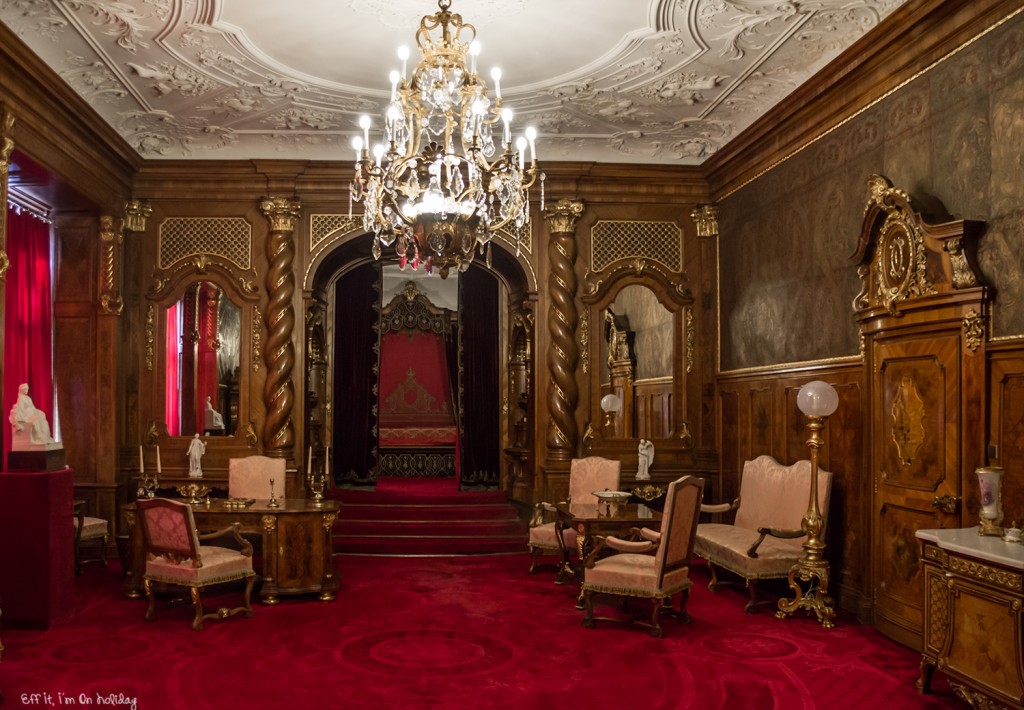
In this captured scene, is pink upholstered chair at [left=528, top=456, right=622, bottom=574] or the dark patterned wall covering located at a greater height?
the dark patterned wall covering

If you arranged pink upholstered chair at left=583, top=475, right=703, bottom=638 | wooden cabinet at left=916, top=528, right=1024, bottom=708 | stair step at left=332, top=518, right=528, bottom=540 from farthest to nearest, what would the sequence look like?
stair step at left=332, top=518, right=528, bottom=540
pink upholstered chair at left=583, top=475, right=703, bottom=638
wooden cabinet at left=916, top=528, right=1024, bottom=708

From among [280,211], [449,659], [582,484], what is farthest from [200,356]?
[449,659]

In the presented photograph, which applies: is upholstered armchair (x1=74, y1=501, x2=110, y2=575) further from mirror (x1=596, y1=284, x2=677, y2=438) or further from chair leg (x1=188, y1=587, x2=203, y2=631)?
mirror (x1=596, y1=284, x2=677, y2=438)

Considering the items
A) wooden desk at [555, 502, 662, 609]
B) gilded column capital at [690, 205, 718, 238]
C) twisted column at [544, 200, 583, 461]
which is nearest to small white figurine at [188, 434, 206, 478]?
twisted column at [544, 200, 583, 461]

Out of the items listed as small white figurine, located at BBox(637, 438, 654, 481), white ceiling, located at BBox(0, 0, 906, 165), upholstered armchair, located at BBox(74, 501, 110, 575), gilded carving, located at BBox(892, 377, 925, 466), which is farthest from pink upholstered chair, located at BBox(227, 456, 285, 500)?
gilded carving, located at BBox(892, 377, 925, 466)

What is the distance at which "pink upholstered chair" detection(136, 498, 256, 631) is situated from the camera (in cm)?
627

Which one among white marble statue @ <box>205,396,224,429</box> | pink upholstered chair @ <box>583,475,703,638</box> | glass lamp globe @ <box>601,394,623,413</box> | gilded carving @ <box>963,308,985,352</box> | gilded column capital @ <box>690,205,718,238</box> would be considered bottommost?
pink upholstered chair @ <box>583,475,703,638</box>

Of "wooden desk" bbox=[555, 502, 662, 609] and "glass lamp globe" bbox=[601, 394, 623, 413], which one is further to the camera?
"glass lamp globe" bbox=[601, 394, 623, 413]

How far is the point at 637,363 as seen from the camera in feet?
32.5

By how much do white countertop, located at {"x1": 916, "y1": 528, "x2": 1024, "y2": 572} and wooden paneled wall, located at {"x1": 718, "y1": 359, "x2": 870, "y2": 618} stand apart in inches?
65.9

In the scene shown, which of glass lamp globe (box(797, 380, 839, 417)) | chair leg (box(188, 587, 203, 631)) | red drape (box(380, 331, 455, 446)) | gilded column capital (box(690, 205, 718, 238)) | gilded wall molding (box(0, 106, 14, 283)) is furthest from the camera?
red drape (box(380, 331, 455, 446))

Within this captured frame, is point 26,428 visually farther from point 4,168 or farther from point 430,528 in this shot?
point 430,528

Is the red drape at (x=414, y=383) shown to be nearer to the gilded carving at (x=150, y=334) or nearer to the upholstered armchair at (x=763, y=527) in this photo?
the gilded carving at (x=150, y=334)

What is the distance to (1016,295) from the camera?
498 cm
